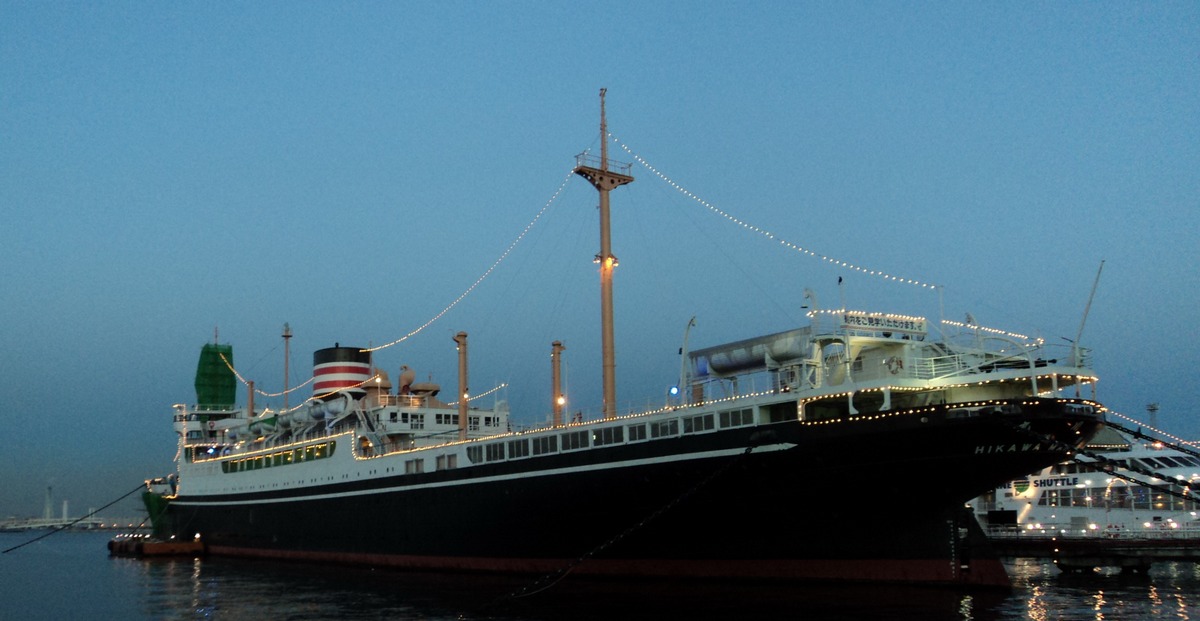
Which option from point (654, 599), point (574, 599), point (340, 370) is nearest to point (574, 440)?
point (574, 599)

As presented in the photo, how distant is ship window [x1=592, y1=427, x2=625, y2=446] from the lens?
32.6m

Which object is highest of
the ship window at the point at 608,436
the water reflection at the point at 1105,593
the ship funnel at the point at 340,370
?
the ship funnel at the point at 340,370

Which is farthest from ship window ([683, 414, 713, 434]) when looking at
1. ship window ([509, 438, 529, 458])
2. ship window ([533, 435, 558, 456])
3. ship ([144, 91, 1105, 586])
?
ship window ([509, 438, 529, 458])

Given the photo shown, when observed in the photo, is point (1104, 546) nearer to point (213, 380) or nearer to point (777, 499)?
point (777, 499)

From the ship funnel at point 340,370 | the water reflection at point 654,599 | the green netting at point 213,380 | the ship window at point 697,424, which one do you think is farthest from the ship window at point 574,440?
the green netting at point 213,380

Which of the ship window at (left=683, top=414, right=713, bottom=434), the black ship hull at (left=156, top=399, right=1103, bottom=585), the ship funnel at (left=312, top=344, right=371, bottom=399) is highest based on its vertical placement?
the ship funnel at (left=312, top=344, right=371, bottom=399)

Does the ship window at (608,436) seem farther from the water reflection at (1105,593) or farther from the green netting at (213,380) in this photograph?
the green netting at (213,380)

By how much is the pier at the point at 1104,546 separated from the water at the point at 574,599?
2.24ft

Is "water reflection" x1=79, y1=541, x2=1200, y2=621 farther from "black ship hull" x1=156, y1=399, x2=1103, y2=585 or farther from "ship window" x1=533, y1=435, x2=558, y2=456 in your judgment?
"ship window" x1=533, y1=435, x2=558, y2=456

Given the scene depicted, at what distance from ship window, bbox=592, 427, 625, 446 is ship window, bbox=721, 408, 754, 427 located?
3.87m

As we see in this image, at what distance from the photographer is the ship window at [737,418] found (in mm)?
29844

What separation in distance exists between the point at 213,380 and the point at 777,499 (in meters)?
62.4

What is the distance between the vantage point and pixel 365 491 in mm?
43906

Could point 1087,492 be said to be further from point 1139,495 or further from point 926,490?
point 926,490
